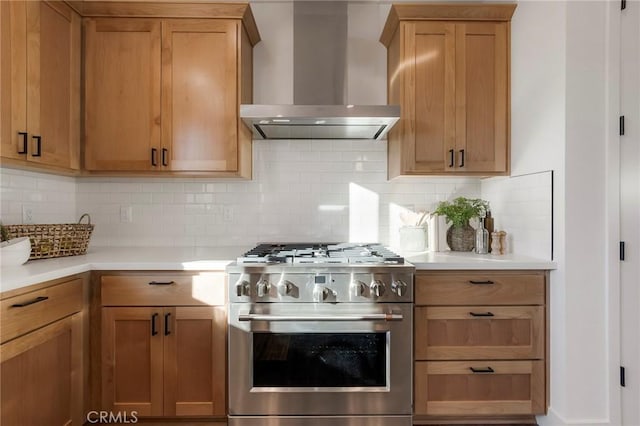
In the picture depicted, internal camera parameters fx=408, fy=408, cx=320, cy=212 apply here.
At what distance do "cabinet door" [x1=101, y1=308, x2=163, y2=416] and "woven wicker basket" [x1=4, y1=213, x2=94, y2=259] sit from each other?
0.49m

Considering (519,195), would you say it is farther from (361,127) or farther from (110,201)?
(110,201)

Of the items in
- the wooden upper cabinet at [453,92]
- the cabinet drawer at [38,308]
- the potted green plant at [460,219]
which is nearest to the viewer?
the cabinet drawer at [38,308]

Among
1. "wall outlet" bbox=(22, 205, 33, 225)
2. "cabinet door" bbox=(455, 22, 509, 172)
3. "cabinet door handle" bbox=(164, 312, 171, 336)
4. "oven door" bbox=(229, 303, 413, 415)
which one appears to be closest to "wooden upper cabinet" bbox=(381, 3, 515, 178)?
"cabinet door" bbox=(455, 22, 509, 172)

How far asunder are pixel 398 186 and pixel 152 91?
1.70 meters

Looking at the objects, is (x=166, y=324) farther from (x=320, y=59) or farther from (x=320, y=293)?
(x=320, y=59)

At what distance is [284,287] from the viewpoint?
2.01 m

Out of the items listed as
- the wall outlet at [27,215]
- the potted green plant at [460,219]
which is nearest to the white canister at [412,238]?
the potted green plant at [460,219]

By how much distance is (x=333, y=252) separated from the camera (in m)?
2.36

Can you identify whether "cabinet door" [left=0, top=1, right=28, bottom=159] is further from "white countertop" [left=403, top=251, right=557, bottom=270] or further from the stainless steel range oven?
"white countertop" [left=403, top=251, right=557, bottom=270]

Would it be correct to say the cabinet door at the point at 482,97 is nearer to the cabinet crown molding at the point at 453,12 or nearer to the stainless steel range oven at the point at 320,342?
the cabinet crown molding at the point at 453,12

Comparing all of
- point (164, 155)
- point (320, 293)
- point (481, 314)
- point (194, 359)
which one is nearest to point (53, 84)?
point (164, 155)

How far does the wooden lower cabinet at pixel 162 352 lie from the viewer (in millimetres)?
2092

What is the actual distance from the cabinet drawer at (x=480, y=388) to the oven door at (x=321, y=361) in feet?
0.45

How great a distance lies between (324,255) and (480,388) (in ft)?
3.50
